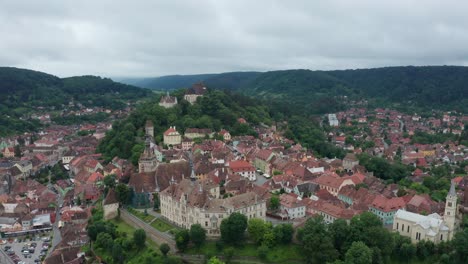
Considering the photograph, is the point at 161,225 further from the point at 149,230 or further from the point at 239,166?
the point at 239,166

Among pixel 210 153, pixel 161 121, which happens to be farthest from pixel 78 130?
pixel 210 153

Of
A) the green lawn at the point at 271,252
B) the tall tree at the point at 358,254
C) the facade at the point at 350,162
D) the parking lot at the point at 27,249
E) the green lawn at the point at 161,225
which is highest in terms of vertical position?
the facade at the point at 350,162

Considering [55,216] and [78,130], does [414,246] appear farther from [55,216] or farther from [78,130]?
[78,130]

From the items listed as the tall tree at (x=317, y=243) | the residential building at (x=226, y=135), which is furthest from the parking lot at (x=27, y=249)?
the residential building at (x=226, y=135)

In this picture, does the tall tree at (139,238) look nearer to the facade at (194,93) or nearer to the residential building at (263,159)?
the residential building at (263,159)

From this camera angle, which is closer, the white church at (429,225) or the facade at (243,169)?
the white church at (429,225)

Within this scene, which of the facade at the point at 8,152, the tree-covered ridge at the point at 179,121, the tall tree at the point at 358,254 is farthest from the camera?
the facade at the point at 8,152

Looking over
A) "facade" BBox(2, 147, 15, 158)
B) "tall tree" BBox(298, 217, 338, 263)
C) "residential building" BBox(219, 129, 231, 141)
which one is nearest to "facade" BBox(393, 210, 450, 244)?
"tall tree" BBox(298, 217, 338, 263)
